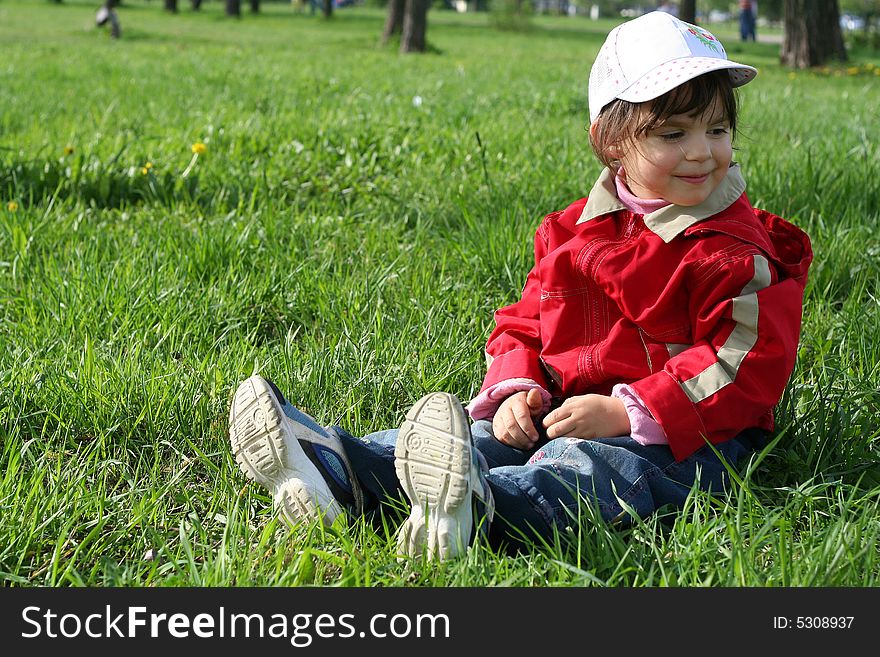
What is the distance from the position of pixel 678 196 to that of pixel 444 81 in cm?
738

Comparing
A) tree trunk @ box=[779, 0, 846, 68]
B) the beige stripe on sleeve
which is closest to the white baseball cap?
the beige stripe on sleeve

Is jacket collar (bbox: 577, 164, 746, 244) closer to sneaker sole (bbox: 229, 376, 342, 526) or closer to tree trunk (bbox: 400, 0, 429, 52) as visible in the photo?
sneaker sole (bbox: 229, 376, 342, 526)

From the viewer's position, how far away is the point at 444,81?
356 inches

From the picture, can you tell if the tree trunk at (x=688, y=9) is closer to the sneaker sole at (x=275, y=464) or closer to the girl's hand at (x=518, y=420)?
the girl's hand at (x=518, y=420)

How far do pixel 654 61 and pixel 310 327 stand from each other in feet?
4.55

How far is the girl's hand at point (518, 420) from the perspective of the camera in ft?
6.73

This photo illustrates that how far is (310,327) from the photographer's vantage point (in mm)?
2889

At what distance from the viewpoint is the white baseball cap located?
6.20ft

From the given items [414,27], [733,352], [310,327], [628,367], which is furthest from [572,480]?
[414,27]

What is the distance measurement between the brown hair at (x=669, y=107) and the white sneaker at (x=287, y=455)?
35.9 inches

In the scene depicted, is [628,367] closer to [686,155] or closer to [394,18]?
[686,155]

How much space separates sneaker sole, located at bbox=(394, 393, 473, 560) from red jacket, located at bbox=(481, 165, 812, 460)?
0.46 meters
